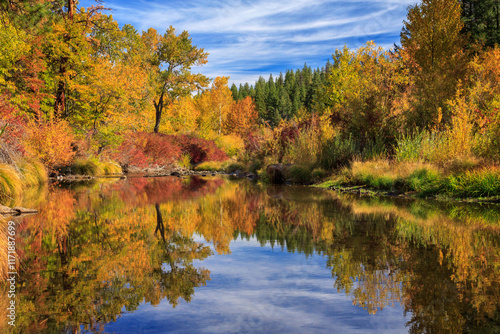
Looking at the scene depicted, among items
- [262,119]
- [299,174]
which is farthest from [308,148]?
[262,119]

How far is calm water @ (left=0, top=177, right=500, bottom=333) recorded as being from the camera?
8.84 ft

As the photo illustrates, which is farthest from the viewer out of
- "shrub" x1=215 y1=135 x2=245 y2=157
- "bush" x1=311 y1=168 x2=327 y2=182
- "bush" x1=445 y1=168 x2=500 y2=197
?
"shrub" x1=215 y1=135 x2=245 y2=157

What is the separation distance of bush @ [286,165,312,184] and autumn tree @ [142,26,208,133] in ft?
67.8

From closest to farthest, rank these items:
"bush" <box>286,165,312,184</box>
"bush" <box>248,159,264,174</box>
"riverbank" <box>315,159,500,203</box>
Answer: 1. "riverbank" <box>315,159,500,203</box>
2. "bush" <box>286,165,312,184</box>
3. "bush" <box>248,159,264,174</box>

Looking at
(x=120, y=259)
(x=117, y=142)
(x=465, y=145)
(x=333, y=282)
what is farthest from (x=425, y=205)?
(x=117, y=142)

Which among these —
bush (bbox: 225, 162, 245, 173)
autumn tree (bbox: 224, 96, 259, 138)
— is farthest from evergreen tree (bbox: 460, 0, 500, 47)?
autumn tree (bbox: 224, 96, 259, 138)

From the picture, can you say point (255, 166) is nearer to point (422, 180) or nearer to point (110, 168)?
point (110, 168)

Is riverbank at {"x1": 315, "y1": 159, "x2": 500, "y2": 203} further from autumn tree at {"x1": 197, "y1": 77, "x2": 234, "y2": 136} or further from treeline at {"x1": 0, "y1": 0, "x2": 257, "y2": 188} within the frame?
autumn tree at {"x1": 197, "y1": 77, "x2": 234, "y2": 136}

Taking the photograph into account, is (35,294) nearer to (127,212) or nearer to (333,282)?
(333,282)

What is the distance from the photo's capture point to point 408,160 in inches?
476

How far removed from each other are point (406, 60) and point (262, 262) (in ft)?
87.8

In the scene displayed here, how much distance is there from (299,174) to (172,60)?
75.2 ft

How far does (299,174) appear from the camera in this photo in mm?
16594

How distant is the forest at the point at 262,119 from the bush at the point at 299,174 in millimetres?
45
